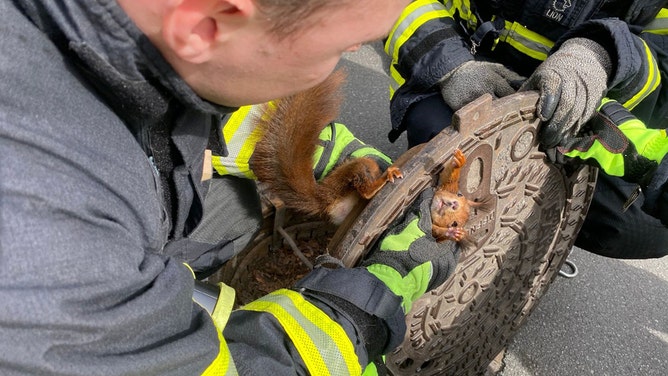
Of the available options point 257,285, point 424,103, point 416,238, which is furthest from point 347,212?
point 257,285

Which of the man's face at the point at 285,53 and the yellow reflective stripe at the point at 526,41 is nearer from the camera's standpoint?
the man's face at the point at 285,53

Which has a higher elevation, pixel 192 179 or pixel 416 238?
pixel 192 179

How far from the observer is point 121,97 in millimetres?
587

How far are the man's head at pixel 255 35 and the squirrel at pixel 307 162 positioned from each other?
0.53 metres

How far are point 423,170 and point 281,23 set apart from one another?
0.60 m

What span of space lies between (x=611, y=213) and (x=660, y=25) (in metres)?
0.60

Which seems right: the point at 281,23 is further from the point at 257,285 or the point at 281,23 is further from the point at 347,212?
the point at 257,285

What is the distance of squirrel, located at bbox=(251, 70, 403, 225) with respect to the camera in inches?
47.9

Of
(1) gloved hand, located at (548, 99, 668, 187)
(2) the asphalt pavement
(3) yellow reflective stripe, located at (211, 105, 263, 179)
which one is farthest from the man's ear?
(2) the asphalt pavement

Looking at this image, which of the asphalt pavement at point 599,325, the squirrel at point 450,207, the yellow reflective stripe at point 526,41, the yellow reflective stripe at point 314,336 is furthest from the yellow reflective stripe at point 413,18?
the yellow reflective stripe at point 314,336

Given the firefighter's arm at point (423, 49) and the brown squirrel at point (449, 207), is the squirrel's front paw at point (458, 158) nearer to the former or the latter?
the brown squirrel at point (449, 207)

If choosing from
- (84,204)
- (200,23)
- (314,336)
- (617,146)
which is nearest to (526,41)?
(617,146)

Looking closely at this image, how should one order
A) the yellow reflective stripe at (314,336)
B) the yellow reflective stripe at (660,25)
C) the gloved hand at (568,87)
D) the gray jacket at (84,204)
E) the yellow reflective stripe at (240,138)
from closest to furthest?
1. the gray jacket at (84,204)
2. the yellow reflective stripe at (314,336)
3. the gloved hand at (568,87)
4. the yellow reflective stripe at (240,138)
5. the yellow reflective stripe at (660,25)

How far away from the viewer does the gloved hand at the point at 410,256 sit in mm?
1060
